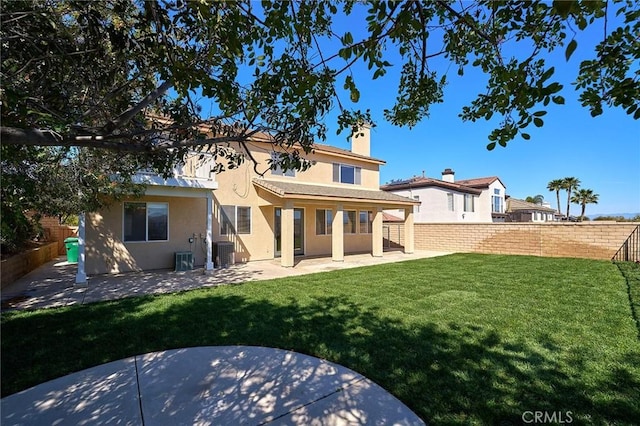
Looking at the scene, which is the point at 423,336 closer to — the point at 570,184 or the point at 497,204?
the point at 497,204

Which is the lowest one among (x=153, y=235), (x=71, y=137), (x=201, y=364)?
(x=201, y=364)

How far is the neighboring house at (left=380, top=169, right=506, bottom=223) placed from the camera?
91.5 feet

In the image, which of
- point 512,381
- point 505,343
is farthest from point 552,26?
point 505,343

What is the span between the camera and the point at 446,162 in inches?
1283

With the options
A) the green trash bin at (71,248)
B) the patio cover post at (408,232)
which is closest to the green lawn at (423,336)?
the green trash bin at (71,248)

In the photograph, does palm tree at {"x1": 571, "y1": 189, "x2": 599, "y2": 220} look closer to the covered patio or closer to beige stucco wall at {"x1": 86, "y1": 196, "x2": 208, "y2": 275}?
the covered patio

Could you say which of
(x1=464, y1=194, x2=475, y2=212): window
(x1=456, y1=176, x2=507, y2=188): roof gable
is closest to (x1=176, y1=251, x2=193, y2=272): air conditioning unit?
(x1=464, y1=194, x2=475, y2=212): window

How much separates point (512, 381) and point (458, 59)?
147 inches

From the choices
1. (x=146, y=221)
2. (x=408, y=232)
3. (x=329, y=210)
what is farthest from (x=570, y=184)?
(x=146, y=221)

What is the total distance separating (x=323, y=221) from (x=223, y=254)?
6290mm

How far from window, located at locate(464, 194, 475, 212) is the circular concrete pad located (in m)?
29.5

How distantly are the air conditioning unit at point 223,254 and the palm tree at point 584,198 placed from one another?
152 ft

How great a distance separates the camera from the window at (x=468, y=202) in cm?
3003

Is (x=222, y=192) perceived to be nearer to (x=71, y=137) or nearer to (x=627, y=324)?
(x=71, y=137)
